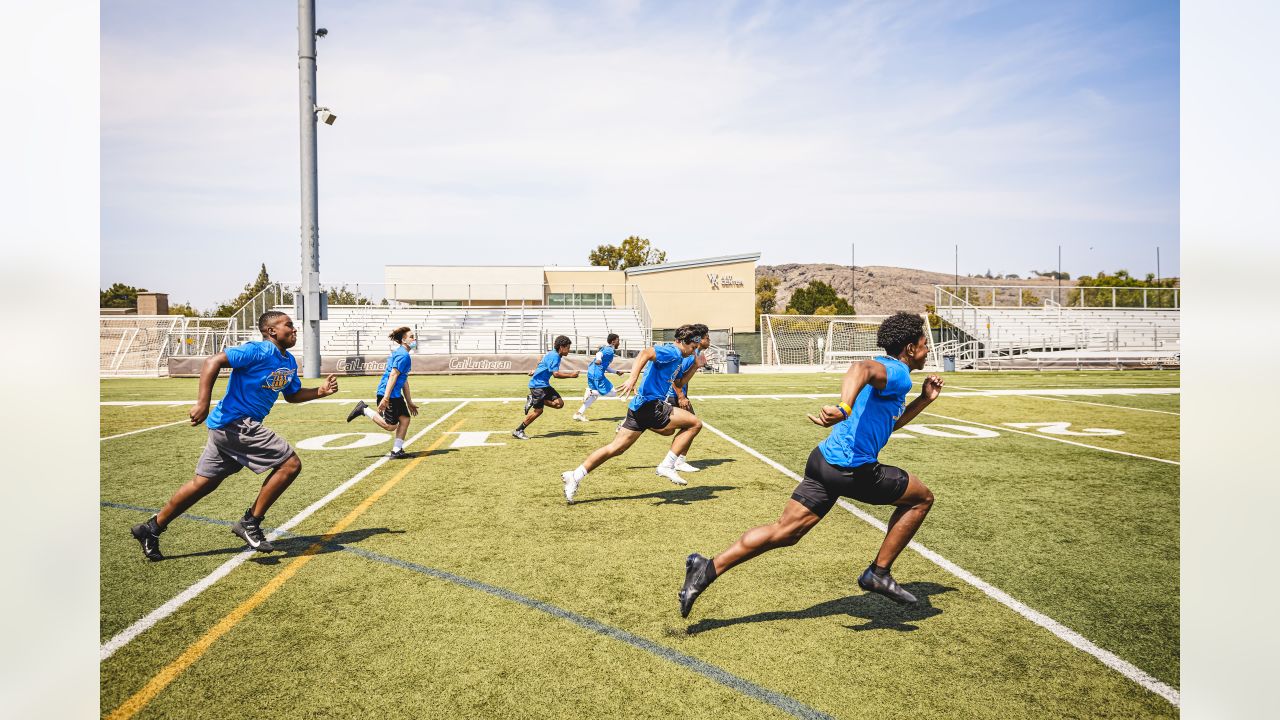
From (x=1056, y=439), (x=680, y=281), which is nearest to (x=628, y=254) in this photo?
(x=680, y=281)

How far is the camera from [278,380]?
19.2 feet

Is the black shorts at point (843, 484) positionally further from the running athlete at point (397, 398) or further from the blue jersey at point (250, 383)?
the running athlete at point (397, 398)

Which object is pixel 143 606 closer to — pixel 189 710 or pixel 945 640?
pixel 189 710

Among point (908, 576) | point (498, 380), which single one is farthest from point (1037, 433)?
point (498, 380)

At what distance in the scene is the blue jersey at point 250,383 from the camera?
5570 millimetres

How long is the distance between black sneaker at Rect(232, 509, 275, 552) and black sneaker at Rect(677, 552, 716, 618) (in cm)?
346

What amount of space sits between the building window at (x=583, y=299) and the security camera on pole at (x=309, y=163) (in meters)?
22.1

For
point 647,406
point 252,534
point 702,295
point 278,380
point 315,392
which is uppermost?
point 702,295

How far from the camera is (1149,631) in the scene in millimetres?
4340

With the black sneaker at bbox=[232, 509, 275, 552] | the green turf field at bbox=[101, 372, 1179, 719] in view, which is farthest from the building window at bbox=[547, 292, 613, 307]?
the black sneaker at bbox=[232, 509, 275, 552]

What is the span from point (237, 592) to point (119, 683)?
49.8 inches

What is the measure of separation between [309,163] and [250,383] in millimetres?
19931

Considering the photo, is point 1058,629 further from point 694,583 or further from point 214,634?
point 214,634
